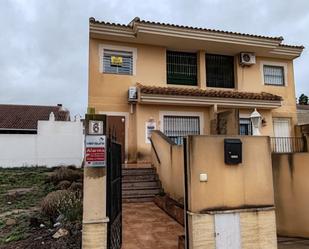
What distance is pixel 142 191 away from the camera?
9.87 metres

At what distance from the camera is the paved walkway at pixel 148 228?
597cm

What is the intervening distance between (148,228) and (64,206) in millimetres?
2396

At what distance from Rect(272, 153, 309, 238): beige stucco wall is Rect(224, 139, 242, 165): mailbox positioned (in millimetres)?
2688

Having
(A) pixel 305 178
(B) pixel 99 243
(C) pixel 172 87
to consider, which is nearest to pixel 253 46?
(C) pixel 172 87

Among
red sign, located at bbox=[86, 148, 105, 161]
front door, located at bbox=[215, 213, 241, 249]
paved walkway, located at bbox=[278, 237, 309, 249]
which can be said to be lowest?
paved walkway, located at bbox=[278, 237, 309, 249]

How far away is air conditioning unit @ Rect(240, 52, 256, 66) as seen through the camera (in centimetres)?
1570

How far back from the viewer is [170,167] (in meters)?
8.95

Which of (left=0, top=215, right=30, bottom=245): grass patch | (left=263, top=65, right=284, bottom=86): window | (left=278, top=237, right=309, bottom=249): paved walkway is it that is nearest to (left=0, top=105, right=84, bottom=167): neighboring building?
(left=263, top=65, right=284, bottom=86): window

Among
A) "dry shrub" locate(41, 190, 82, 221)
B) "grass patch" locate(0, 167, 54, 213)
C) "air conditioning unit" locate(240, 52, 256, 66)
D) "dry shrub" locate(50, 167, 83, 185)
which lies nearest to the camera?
"dry shrub" locate(41, 190, 82, 221)

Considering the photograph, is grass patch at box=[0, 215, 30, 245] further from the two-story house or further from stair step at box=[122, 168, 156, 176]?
the two-story house

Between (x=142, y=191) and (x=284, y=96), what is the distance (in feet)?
37.8

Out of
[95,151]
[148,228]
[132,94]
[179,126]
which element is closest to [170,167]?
[148,228]

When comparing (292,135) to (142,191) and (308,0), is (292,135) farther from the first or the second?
(142,191)

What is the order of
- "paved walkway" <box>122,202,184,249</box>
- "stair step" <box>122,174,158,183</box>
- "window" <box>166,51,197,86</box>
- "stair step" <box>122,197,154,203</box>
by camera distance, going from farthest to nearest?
"window" <box>166,51,197,86</box> → "stair step" <box>122,174,158,183</box> → "stair step" <box>122,197,154,203</box> → "paved walkway" <box>122,202,184,249</box>
